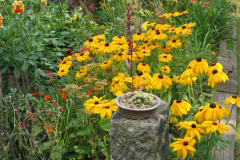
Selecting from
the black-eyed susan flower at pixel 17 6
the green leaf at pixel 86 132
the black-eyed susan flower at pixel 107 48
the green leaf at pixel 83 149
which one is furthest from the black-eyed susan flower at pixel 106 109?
the black-eyed susan flower at pixel 17 6

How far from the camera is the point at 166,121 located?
1830 mm

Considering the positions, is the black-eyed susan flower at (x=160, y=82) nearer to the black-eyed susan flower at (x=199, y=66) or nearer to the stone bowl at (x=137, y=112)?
the black-eyed susan flower at (x=199, y=66)

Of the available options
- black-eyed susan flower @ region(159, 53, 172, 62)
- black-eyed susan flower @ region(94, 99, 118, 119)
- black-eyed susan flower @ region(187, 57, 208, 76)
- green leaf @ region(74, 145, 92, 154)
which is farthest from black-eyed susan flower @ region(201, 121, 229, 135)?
black-eyed susan flower @ region(159, 53, 172, 62)

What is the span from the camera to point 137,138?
164cm

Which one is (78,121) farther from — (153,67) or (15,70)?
(153,67)

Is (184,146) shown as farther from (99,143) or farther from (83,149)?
(83,149)

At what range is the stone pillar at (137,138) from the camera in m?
1.63

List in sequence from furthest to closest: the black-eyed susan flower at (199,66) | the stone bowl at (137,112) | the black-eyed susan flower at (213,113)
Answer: the black-eyed susan flower at (199,66)
the black-eyed susan flower at (213,113)
the stone bowl at (137,112)

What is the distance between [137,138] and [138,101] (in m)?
0.23

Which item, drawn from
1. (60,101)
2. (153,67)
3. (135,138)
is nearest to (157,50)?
(153,67)

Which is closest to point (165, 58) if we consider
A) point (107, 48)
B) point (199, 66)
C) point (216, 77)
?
point (107, 48)

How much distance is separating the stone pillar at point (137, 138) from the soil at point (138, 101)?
0.09m

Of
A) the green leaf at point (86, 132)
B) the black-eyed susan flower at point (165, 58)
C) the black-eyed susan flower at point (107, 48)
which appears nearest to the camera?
Result: the green leaf at point (86, 132)

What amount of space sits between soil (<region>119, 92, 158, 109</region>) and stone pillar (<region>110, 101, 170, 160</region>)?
0.28 feet
